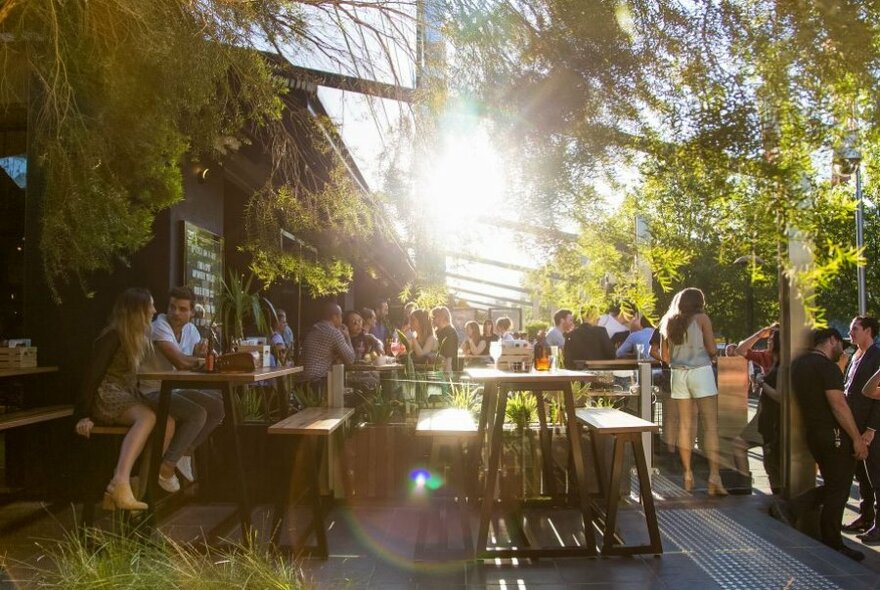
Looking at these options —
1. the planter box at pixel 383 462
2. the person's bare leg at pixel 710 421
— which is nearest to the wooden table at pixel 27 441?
the planter box at pixel 383 462

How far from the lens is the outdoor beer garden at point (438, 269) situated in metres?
2.20

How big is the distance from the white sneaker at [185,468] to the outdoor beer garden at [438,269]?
2 centimetres

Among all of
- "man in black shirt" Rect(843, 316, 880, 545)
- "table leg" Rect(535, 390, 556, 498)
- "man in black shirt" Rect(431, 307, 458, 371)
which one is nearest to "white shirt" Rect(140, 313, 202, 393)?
"table leg" Rect(535, 390, 556, 498)

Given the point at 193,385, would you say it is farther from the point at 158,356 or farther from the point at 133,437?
the point at 158,356

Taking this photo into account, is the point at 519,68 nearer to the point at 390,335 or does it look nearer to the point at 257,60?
the point at 257,60

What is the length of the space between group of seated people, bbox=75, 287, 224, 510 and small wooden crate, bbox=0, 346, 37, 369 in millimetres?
1080

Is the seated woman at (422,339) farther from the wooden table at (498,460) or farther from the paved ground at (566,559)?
the wooden table at (498,460)

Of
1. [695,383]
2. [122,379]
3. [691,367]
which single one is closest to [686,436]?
[695,383]

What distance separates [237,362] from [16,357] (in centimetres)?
198

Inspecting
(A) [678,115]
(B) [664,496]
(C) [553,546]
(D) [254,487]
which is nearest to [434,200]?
(A) [678,115]

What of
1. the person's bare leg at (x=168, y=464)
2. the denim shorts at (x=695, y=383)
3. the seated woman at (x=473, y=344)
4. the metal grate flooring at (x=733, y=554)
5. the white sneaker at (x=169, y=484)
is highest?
the seated woman at (x=473, y=344)

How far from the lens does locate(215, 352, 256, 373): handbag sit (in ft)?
13.9

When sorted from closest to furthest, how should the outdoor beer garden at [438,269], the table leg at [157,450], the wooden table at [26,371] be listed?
1. the outdoor beer garden at [438,269]
2. the table leg at [157,450]
3. the wooden table at [26,371]

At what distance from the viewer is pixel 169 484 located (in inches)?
185
